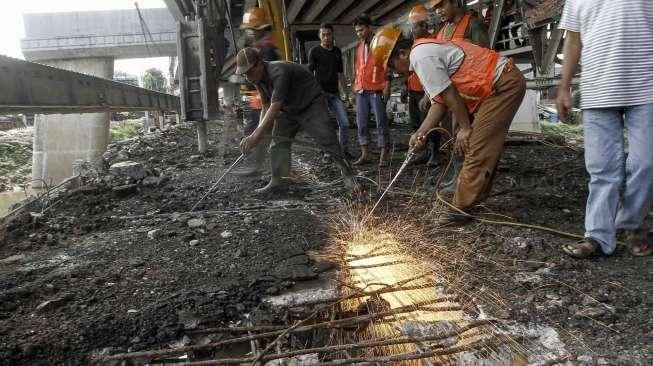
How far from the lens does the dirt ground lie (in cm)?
210

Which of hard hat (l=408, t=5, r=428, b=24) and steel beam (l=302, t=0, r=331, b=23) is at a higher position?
steel beam (l=302, t=0, r=331, b=23)

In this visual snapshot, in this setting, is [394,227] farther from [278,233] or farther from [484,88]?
[484,88]

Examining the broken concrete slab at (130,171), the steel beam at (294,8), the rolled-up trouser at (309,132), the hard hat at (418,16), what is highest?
the steel beam at (294,8)

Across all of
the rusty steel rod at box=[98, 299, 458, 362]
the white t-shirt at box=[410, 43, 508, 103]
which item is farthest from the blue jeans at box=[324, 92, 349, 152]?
the rusty steel rod at box=[98, 299, 458, 362]

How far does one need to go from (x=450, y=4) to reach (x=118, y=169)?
4155mm

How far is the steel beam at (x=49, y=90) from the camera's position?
9.26 feet

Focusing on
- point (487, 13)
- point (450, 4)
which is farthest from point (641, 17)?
point (487, 13)

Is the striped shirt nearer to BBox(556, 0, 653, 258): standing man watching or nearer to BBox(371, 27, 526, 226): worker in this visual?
BBox(556, 0, 653, 258): standing man watching

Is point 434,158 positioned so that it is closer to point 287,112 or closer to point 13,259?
point 287,112

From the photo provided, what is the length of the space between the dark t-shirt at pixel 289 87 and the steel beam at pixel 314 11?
6.13 m

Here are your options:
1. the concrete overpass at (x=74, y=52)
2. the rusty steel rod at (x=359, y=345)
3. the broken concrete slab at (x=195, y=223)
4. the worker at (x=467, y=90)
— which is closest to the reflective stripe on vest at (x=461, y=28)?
the worker at (x=467, y=90)

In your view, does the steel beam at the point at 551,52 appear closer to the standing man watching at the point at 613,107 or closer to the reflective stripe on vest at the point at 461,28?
the reflective stripe on vest at the point at 461,28

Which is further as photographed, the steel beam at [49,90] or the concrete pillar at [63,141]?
the concrete pillar at [63,141]

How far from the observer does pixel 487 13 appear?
6.82 m
